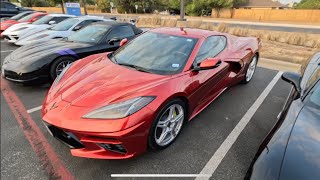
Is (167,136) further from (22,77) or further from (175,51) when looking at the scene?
(22,77)

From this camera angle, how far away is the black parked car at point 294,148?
56.1 inches

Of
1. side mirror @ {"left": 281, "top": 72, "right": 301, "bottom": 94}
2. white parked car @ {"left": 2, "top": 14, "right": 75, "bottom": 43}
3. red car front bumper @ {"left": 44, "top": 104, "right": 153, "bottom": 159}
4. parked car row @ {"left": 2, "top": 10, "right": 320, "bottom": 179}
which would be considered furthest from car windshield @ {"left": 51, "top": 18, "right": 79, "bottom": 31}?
side mirror @ {"left": 281, "top": 72, "right": 301, "bottom": 94}

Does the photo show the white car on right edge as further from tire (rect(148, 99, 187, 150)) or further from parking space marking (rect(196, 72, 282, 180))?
parking space marking (rect(196, 72, 282, 180))

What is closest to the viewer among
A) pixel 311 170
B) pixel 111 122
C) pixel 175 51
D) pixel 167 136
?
pixel 311 170

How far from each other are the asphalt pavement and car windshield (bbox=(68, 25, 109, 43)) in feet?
6.50

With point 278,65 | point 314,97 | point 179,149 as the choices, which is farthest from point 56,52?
point 278,65

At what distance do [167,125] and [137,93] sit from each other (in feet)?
1.93

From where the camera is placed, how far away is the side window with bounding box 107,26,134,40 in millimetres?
5621

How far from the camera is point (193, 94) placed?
2941 millimetres

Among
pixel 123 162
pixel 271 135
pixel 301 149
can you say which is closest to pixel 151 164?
pixel 123 162

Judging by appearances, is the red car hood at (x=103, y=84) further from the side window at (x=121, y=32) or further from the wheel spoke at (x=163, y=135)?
the side window at (x=121, y=32)

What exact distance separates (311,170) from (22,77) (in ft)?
15.3

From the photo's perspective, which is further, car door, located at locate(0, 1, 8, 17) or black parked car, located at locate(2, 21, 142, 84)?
car door, located at locate(0, 1, 8, 17)

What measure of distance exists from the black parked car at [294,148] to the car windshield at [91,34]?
4.53 m
